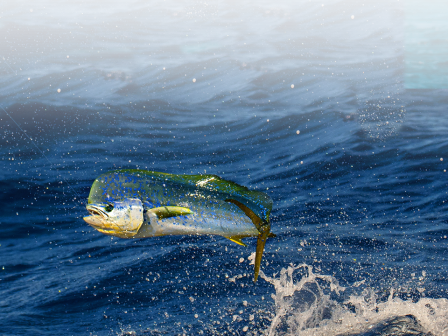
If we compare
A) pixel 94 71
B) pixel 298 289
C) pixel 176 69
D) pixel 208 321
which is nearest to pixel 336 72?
pixel 176 69

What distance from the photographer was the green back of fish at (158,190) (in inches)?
116

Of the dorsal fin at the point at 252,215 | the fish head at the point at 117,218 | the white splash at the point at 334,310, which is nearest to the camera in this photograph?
the fish head at the point at 117,218

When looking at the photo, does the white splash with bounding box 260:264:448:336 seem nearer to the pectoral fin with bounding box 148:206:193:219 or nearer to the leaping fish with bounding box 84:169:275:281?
the leaping fish with bounding box 84:169:275:281

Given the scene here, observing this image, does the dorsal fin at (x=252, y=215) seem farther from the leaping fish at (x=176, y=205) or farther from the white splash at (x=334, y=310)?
the white splash at (x=334, y=310)

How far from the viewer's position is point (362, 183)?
9289 millimetres

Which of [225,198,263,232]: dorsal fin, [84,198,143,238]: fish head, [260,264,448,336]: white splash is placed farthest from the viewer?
[260,264,448,336]: white splash

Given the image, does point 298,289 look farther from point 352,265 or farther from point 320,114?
point 320,114

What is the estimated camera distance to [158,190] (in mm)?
2971

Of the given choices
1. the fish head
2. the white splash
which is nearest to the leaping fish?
the fish head

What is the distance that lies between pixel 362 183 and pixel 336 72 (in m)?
3.75

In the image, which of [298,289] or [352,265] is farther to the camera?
[352,265]

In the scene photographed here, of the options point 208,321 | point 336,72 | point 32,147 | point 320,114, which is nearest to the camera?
point 208,321

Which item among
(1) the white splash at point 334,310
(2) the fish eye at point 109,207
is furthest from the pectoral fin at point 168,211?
(1) the white splash at point 334,310

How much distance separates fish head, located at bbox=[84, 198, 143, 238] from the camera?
2.76 meters
